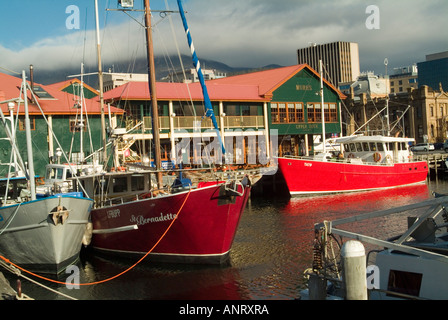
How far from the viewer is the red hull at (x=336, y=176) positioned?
126 feet

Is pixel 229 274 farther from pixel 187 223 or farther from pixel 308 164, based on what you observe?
pixel 308 164

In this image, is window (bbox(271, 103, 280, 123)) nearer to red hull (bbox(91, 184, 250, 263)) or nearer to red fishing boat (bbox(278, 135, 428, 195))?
red fishing boat (bbox(278, 135, 428, 195))

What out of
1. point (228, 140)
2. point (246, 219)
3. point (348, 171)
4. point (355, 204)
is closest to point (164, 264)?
point (246, 219)

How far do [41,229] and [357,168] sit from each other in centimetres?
2892

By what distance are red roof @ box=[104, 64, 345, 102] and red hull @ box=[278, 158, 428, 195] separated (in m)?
11.1

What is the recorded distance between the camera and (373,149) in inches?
1710

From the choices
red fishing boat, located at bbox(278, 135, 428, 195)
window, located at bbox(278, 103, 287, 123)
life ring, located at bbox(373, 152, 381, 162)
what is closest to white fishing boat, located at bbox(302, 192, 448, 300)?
red fishing boat, located at bbox(278, 135, 428, 195)

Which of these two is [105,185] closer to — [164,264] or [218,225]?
[164,264]

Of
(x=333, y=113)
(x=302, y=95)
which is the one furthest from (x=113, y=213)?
(x=333, y=113)

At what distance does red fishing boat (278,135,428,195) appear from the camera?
38.5 m

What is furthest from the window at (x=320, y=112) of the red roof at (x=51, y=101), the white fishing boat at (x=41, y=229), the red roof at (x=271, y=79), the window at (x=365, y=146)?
the white fishing boat at (x=41, y=229)

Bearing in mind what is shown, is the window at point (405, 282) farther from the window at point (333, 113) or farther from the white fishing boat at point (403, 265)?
the window at point (333, 113)

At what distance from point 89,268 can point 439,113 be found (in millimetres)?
77348

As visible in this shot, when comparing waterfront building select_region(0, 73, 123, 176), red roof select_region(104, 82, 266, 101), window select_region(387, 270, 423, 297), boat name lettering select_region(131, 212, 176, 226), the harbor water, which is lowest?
the harbor water
